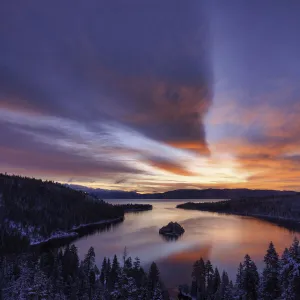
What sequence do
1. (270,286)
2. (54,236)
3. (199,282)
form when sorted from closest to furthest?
(270,286) < (199,282) < (54,236)

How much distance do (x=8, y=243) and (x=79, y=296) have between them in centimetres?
8230

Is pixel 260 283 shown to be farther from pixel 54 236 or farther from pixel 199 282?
pixel 54 236

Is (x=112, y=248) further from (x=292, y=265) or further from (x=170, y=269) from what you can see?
(x=292, y=265)

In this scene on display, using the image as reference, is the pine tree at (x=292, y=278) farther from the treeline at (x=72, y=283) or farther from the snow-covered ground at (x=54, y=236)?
the snow-covered ground at (x=54, y=236)

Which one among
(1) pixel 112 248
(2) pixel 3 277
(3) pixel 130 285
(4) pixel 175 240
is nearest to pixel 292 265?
(3) pixel 130 285

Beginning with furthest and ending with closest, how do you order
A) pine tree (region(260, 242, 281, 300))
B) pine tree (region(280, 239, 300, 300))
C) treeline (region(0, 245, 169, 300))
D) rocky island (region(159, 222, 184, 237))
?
rocky island (region(159, 222, 184, 237)), treeline (region(0, 245, 169, 300)), pine tree (region(260, 242, 281, 300)), pine tree (region(280, 239, 300, 300))

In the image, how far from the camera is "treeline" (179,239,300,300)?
106 ft

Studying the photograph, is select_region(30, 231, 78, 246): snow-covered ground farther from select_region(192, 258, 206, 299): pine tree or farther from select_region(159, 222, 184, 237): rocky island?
select_region(192, 258, 206, 299): pine tree

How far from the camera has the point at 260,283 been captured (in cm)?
4722

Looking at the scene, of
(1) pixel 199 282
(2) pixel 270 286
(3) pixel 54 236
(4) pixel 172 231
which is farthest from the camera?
(3) pixel 54 236

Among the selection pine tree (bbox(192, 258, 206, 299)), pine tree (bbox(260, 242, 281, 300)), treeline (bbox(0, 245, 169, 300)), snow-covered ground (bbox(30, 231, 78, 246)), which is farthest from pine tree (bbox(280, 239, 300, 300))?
snow-covered ground (bbox(30, 231, 78, 246))

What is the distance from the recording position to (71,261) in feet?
228

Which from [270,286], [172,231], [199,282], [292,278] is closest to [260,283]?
[270,286]

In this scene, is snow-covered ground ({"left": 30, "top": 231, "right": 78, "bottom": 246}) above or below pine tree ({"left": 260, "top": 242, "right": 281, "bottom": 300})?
below
